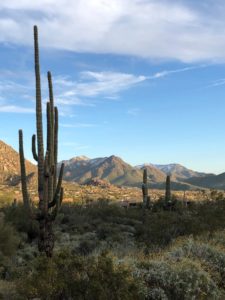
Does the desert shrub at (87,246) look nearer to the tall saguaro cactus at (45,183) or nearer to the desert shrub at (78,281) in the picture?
the tall saguaro cactus at (45,183)

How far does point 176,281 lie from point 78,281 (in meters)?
2.14

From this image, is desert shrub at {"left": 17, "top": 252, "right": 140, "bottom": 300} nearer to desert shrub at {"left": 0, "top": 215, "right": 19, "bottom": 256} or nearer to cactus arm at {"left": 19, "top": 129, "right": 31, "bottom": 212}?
cactus arm at {"left": 19, "top": 129, "right": 31, "bottom": 212}

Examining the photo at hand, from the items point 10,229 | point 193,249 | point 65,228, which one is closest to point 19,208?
point 65,228

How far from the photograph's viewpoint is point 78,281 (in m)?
8.03

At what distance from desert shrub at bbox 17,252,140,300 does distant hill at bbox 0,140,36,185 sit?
108m

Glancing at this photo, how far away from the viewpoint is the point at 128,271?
796cm

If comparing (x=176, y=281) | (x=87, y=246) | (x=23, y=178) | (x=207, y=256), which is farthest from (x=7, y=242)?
(x=176, y=281)

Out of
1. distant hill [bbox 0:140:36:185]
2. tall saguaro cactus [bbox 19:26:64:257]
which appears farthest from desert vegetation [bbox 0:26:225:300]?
distant hill [bbox 0:140:36:185]

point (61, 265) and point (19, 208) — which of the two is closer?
point (61, 265)

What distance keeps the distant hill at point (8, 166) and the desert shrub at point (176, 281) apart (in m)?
108

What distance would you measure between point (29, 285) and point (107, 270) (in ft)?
4.47

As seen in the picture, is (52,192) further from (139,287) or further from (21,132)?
(139,287)

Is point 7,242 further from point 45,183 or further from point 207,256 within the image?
point 207,256

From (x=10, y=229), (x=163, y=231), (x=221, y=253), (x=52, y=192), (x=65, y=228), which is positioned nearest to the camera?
(x=221, y=253)
